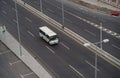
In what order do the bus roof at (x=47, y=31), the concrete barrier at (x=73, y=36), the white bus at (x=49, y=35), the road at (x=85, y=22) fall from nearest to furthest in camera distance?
the concrete barrier at (x=73, y=36), the white bus at (x=49, y=35), the bus roof at (x=47, y=31), the road at (x=85, y=22)

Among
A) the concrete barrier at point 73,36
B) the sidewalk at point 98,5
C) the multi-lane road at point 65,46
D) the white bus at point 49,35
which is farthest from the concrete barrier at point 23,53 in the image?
the sidewalk at point 98,5

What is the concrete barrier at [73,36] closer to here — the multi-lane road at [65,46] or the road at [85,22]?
the multi-lane road at [65,46]

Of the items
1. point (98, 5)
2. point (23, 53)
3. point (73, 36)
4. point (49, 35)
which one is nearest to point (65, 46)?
point (49, 35)

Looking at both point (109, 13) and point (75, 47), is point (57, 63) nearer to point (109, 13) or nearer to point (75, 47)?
point (75, 47)

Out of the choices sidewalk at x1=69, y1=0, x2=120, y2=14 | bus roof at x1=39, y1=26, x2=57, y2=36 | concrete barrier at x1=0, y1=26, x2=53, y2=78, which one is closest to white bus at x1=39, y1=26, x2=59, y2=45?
bus roof at x1=39, y1=26, x2=57, y2=36

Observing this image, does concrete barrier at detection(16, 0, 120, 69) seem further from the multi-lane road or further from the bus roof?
the bus roof

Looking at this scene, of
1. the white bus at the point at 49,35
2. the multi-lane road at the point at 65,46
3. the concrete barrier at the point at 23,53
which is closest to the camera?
the concrete barrier at the point at 23,53
